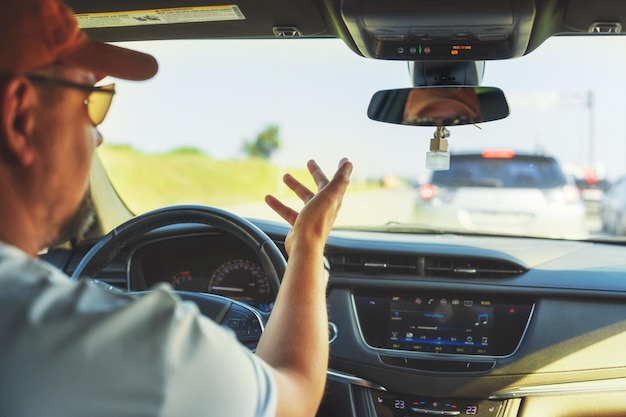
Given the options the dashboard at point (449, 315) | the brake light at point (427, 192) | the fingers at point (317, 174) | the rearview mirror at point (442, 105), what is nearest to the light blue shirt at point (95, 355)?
the fingers at point (317, 174)

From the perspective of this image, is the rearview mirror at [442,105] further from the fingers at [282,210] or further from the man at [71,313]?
the man at [71,313]

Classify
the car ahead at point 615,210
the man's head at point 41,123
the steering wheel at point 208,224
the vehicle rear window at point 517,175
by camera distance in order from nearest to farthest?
1. the man's head at point 41,123
2. the steering wheel at point 208,224
3. the vehicle rear window at point 517,175
4. the car ahead at point 615,210

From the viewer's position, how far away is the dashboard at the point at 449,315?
3.83 meters

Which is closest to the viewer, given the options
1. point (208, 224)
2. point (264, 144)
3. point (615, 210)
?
point (208, 224)

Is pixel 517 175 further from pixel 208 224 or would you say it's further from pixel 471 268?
pixel 208 224

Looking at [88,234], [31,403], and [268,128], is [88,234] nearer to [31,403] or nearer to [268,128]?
[31,403]

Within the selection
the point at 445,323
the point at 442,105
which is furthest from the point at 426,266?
the point at 442,105

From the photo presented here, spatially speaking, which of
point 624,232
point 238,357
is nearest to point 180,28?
point 238,357

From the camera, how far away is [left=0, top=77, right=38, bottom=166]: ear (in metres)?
1.42

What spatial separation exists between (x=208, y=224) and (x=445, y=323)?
1.52 metres

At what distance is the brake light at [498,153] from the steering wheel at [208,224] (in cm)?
429

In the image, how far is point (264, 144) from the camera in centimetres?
3556

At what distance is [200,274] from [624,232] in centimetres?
867

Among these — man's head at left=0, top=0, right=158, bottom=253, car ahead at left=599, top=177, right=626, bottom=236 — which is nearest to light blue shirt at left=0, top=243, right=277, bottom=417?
man's head at left=0, top=0, right=158, bottom=253
